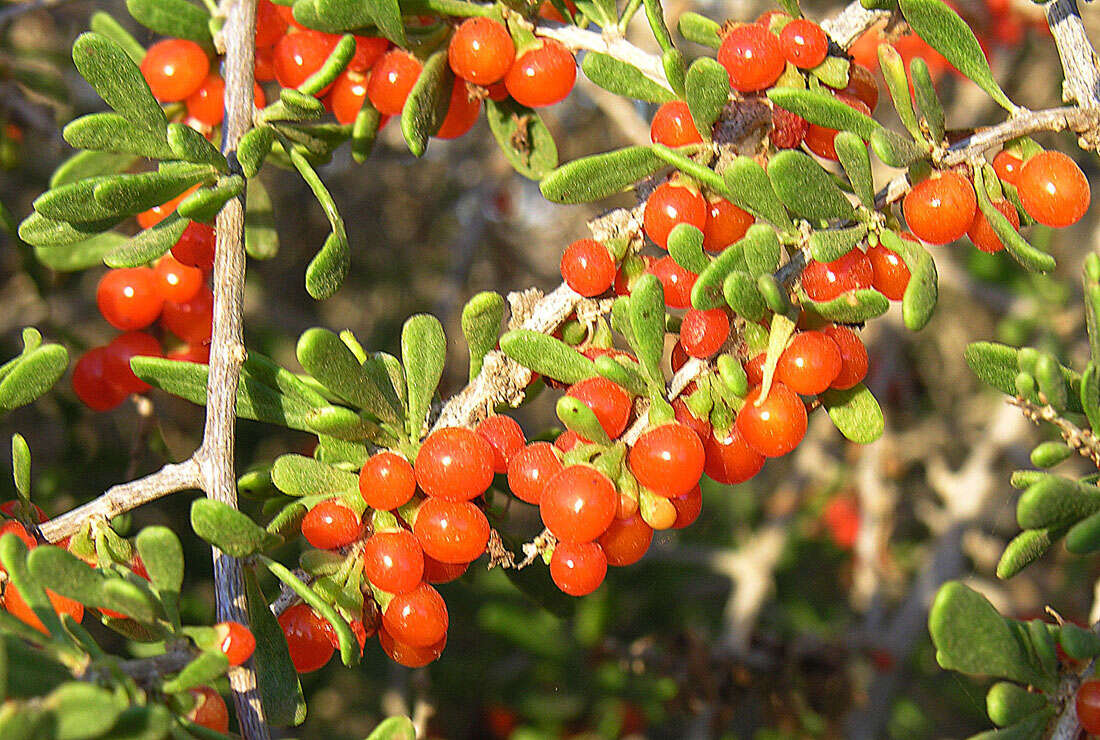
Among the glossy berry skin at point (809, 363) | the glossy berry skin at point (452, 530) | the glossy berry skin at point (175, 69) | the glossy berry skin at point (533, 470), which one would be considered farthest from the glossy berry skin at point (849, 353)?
the glossy berry skin at point (175, 69)

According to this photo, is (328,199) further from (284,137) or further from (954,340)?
(954,340)

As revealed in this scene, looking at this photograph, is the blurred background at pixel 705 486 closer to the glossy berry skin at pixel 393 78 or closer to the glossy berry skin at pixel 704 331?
the glossy berry skin at pixel 393 78

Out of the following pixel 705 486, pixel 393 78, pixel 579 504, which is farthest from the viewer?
pixel 705 486

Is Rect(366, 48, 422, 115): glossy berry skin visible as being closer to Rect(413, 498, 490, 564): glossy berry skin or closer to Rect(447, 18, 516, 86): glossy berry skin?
Rect(447, 18, 516, 86): glossy berry skin

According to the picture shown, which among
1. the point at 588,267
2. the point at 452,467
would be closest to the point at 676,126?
the point at 588,267

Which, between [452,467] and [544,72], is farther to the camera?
[544,72]

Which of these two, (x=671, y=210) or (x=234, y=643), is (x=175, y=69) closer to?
(x=671, y=210)

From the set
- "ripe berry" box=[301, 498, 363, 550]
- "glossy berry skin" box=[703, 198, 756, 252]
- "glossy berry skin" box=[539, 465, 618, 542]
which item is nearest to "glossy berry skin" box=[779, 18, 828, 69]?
"glossy berry skin" box=[703, 198, 756, 252]
